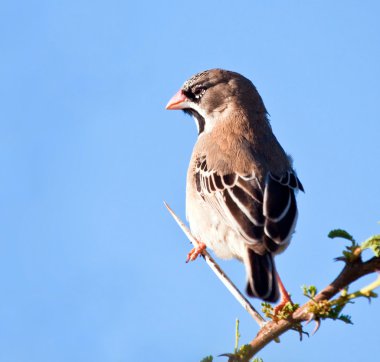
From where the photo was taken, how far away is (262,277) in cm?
413

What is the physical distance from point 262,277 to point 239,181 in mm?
1355

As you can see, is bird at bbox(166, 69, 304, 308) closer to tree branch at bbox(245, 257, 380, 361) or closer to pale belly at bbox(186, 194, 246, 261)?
pale belly at bbox(186, 194, 246, 261)

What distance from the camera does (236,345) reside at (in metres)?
2.61

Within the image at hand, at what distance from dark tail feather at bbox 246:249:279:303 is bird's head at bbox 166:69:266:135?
265 cm

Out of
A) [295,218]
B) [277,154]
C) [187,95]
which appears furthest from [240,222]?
[187,95]

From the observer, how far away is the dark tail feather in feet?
12.7

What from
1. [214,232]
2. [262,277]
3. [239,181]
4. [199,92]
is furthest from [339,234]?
[199,92]

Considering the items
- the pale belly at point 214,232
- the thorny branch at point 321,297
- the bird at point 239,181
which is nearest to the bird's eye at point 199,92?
the bird at point 239,181

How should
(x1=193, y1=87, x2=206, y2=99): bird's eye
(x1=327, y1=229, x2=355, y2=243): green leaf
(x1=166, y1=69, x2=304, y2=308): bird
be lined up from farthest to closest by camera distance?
(x1=193, y1=87, x2=206, y2=99): bird's eye → (x1=166, y1=69, x2=304, y2=308): bird → (x1=327, y1=229, x2=355, y2=243): green leaf

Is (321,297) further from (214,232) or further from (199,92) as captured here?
(199,92)

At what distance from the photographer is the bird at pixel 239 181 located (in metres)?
4.52

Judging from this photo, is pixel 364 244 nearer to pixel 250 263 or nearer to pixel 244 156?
pixel 250 263

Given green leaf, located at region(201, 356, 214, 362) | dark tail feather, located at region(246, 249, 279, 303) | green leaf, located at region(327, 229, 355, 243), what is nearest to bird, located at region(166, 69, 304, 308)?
dark tail feather, located at region(246, 249, 279, 303)

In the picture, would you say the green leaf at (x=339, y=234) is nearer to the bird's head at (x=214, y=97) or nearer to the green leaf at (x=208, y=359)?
the green leaf at (x=208, y=359)
